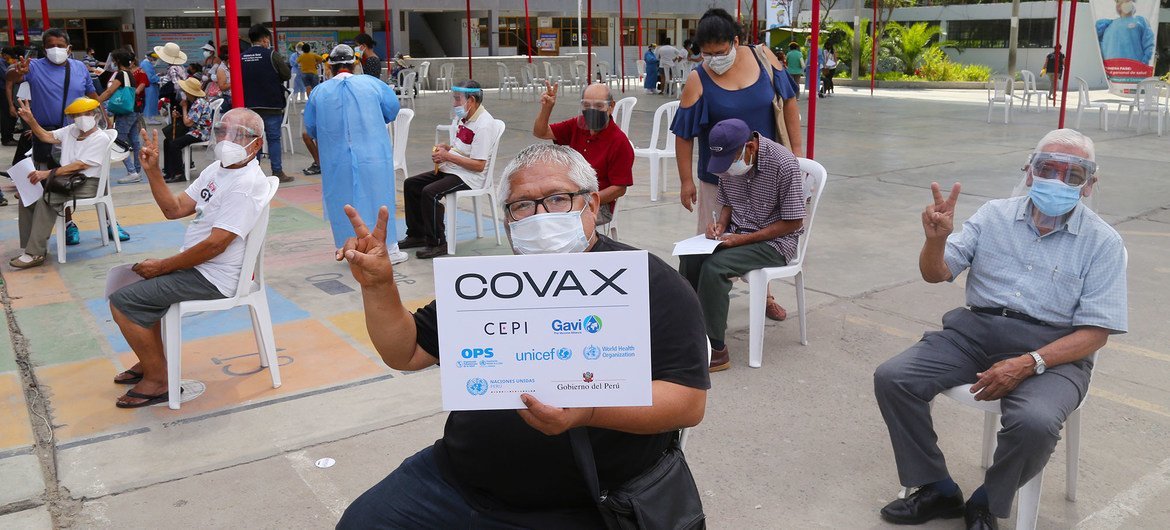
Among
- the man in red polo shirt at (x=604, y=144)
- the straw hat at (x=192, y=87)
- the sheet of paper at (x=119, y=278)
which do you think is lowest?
the sheet of paper at (x=119, y=278)

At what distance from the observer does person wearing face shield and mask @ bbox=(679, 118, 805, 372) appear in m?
4.41

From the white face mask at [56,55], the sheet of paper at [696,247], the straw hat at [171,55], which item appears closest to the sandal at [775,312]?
the sheet of paper at [696,247]

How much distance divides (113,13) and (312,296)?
2653 centimetres

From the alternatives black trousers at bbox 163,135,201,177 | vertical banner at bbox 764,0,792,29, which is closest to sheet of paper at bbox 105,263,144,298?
black trousers at bbox 163,135,201,177

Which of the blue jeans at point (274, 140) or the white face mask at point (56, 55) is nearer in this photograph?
the white face mask at point (56, 55)

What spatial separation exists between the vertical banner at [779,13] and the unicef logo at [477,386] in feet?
47.0

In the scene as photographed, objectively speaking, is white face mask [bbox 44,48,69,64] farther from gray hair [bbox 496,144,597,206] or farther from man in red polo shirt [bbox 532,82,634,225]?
gray hair [bbox 496,144,597,206]

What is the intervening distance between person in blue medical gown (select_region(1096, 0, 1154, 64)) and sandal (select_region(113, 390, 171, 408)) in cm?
1551

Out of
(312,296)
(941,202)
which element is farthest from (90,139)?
(941,202)

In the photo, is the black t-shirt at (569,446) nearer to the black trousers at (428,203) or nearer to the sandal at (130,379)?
the sandal at (130,379)

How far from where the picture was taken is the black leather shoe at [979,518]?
294cm

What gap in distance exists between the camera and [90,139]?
22.1ft

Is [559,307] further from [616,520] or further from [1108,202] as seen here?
[1108,202]

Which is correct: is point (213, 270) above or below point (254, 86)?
below
